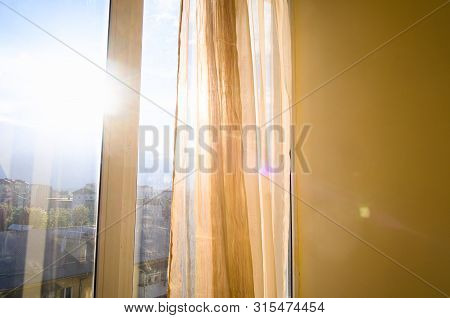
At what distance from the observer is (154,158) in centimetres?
91

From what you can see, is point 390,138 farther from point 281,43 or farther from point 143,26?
point 143,26

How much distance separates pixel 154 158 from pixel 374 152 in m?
0.84

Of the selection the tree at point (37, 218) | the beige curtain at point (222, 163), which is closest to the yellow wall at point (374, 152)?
the beige curtain at point (222, 163)

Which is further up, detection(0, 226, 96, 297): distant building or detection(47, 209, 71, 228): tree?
detection(47, 209, 71, 228): tree

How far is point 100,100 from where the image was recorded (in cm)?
82

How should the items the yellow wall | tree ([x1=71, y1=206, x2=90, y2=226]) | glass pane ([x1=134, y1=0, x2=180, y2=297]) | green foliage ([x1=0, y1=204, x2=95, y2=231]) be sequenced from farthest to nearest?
the yellow wall → glass pane ([x1=134, y1=0, x2=180, y2=297]) → tree ([x1=71, y1=206, x2=90, y2=226]) → green foliage ([x1=0, y1=204, x2=95, y2=231])

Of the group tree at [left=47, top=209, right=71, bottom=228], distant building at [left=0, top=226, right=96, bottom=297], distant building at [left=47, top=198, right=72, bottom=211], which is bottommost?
distant building at [left=0, top=226, right=96, bottom=297]

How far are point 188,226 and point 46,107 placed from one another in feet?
1.58

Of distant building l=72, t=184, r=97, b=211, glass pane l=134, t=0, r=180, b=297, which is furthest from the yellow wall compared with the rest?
distant building l=72, t=184, r=97, b=211

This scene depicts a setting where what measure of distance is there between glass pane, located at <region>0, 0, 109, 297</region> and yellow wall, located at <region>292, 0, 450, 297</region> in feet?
3.03

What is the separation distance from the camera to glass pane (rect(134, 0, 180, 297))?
0.88 meters

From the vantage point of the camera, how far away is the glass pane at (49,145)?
0.67 meters

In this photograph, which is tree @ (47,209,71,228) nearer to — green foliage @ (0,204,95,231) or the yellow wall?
green foliage @ (0,204,95,231)

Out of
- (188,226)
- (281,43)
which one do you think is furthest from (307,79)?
(188,226)
